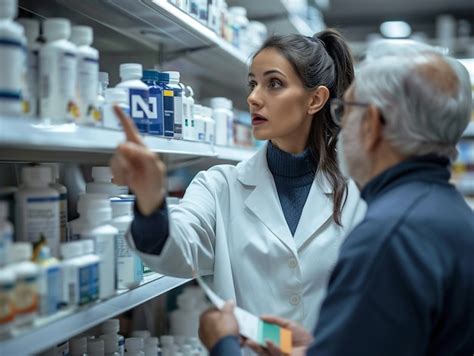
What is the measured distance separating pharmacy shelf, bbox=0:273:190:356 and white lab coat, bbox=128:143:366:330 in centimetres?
29

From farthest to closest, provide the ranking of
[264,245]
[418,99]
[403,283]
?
[264,245] < [418,99] < [403,283]

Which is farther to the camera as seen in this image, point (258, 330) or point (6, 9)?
point (258, 330)

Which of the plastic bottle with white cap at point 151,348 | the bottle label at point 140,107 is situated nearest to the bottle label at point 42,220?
the bottle label at point 140,107

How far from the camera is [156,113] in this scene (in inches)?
Result: 66.4

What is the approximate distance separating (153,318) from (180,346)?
0.55m

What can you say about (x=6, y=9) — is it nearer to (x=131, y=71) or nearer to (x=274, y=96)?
(x=131, y=71)

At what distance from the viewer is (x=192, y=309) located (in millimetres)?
2666

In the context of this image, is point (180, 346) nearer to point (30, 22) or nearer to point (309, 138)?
point (309, 138)

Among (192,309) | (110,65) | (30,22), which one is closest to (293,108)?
(110,65)

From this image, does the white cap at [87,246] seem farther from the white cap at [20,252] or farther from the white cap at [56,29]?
the white cap at [56,29]

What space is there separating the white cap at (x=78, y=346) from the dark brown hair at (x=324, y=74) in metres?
0.87

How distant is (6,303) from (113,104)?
1.73 feet

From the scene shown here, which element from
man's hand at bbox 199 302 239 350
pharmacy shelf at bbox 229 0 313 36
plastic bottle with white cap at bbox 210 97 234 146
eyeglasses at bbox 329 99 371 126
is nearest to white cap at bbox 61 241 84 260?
man's hand at bbox 199 302 239 350

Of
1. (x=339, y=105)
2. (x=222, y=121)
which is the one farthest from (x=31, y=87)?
(x=222, y=121)
